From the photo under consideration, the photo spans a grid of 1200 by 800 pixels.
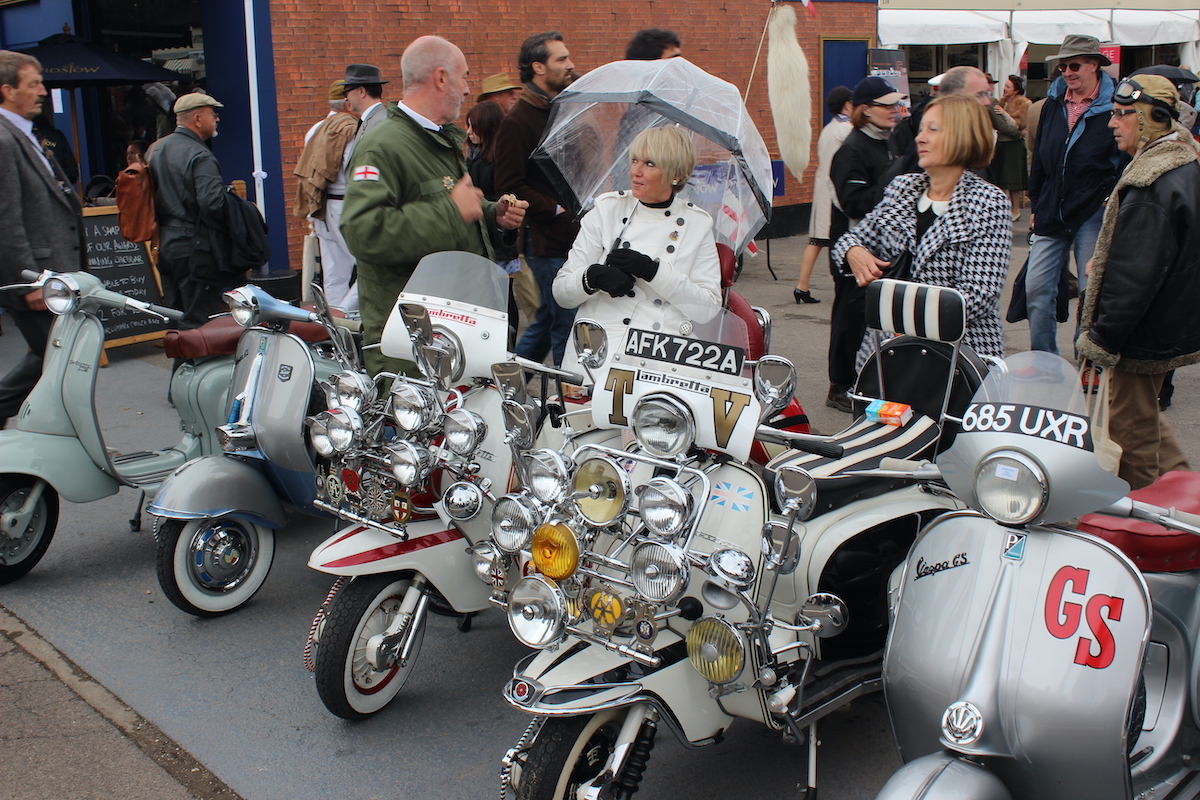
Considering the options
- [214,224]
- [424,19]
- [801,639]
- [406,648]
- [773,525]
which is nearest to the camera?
[773,525]

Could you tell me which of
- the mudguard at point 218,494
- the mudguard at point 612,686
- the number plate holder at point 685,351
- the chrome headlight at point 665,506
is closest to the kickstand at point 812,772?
the mudguard at point 612,686

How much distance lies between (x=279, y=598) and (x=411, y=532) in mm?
1301

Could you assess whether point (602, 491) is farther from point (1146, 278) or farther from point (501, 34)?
point (501, 34)

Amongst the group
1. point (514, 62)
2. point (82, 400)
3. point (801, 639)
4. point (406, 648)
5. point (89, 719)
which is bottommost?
point (89, 719)

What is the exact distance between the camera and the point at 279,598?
427cm

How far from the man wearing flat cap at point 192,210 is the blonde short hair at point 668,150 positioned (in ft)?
10.3

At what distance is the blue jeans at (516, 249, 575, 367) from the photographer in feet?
19.0

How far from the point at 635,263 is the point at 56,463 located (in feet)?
8.21

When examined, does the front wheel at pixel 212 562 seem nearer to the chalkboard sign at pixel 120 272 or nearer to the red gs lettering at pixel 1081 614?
the red gs lettering at pixel 1081 614

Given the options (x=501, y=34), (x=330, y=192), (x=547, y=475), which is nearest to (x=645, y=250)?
(x=547, y=475)

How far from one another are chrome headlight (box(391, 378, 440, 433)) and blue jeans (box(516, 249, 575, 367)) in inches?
100

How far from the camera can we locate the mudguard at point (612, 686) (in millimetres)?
2395

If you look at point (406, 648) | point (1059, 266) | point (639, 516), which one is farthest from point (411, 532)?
point (1059, 266)

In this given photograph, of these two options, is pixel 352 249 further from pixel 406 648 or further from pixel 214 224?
pixel 214 224
